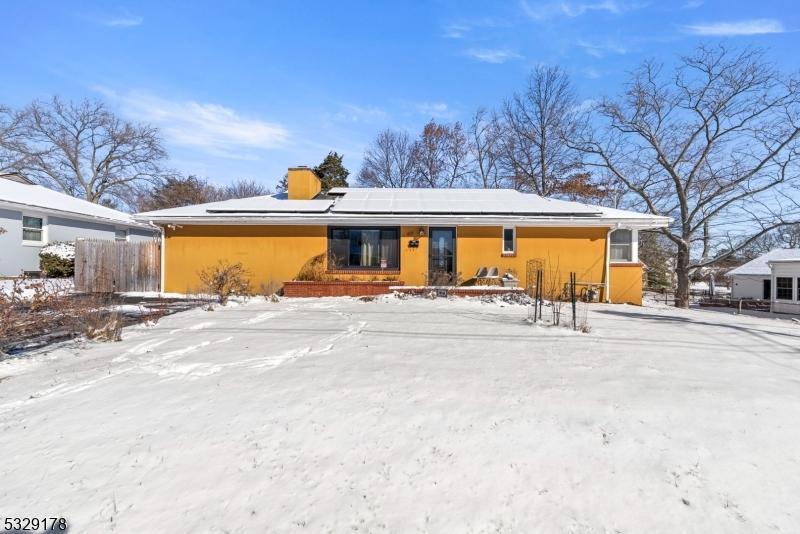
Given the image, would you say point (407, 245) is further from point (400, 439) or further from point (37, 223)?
point (37, 223)

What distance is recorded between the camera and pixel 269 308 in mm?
9500

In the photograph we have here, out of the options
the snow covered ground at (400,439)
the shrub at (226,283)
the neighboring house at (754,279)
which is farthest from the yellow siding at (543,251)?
the neighboring house at (754,279)

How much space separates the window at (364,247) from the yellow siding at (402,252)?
1.06 feet

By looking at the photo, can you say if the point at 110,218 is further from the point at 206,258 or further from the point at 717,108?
the point at 717,108

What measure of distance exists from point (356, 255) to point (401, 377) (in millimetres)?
9328

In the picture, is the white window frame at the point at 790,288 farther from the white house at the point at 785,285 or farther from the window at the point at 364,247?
the window at the point at 364,247

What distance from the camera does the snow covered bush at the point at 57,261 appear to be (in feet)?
51.4

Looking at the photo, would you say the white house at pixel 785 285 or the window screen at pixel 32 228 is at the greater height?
the window screen at pixel 32 228

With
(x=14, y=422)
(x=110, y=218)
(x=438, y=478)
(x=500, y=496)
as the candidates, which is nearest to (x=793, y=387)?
(x=500, y=496)

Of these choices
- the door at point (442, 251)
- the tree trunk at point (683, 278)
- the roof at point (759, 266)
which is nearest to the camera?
the door at point (442, 251)

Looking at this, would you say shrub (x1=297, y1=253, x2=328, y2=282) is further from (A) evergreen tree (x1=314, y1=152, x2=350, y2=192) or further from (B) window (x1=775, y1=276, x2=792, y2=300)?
(B) window (x1=775, y1=276, x2=792, y2=300)

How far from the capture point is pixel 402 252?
13.1m

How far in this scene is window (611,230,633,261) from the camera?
13.2 metres

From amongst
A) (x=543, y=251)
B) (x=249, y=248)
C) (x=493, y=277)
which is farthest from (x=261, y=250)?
(x=543, y=251)
